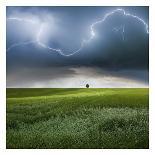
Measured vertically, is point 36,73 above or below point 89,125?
above

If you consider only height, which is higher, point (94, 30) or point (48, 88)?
point (94, 30)

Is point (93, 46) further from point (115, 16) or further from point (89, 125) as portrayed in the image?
point (89, 125)
